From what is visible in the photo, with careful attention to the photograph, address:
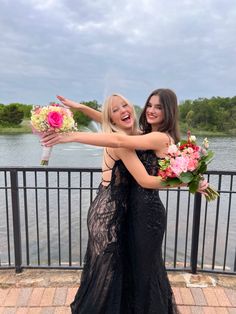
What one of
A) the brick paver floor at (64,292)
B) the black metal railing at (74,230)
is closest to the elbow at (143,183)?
the black metal railing at (74,230)

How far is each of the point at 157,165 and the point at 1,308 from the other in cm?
181

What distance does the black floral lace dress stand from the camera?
1.77 metres

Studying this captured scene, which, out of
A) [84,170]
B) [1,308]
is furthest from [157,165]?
[1,308]

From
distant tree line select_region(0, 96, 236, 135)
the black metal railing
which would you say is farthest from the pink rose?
distant tree line select_region(0, 96, 236, 135)

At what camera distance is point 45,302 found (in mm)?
2455

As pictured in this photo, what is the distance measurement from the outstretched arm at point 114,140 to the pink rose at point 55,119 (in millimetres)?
58

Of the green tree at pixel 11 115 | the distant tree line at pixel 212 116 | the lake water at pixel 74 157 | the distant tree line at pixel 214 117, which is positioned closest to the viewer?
the lake water at pixel 74 157

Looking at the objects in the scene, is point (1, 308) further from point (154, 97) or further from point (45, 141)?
point (154, 97)

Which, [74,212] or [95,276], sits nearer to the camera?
[95,276]

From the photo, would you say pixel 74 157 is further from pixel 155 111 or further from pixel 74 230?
pixel 155 111

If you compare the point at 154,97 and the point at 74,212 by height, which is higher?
the point at 154,97

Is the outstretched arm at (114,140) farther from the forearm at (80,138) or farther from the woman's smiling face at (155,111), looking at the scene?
the woman's smiling face at (155,111)

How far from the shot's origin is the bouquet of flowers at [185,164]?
4.91 feet

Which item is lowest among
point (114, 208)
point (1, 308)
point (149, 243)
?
point (1, 308)
